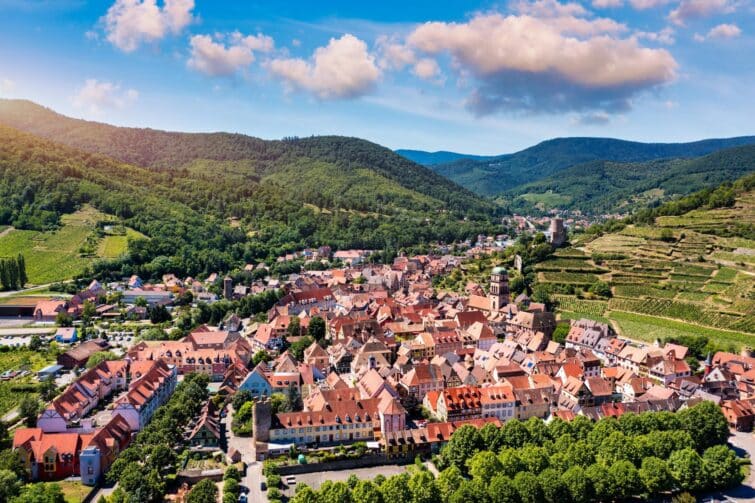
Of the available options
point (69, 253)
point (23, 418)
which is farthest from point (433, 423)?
point (69, 253)

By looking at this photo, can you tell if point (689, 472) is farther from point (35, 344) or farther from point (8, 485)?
point (35, 344)

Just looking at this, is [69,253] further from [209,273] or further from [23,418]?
[23,418]

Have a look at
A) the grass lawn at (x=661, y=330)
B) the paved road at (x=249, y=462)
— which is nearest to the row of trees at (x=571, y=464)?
the paved road at (x=249, y=462)

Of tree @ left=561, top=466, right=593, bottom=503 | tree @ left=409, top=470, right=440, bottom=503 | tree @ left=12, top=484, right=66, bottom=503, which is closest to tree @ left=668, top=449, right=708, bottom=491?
tree @ left=561, top=466, right=593, bottom=503

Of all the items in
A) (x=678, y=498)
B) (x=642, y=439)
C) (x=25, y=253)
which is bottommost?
(x=678, y=498)

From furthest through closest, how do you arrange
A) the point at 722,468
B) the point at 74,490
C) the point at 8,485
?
the point at 722,468 → the point at 74,490 → the point at 8,485

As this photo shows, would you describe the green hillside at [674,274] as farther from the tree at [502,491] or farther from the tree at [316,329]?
the tree at [502,491]

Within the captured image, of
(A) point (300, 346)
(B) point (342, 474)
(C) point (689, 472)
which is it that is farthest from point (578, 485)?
(A) point (300, 346)
